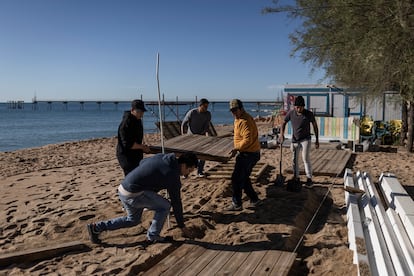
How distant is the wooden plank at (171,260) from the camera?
3826 millimetres

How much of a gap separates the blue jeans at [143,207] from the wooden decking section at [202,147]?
68.5 inches

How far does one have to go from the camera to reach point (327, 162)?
30.7 ft

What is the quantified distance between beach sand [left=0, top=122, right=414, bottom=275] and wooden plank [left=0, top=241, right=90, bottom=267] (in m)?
0.07

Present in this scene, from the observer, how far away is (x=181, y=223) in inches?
174

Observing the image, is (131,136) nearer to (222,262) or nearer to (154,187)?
(154,187)

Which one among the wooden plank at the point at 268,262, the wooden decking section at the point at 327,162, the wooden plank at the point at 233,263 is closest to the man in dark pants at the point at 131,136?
the wooden plank at the point at 233,263

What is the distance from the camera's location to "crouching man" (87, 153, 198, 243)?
416 cm

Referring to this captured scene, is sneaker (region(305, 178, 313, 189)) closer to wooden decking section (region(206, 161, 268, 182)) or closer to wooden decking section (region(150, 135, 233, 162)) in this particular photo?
wooden decking section (region(206, 161, 268, 182))

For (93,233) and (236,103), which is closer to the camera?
(93,233)

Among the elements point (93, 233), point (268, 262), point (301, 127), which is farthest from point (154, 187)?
point (301, 127)

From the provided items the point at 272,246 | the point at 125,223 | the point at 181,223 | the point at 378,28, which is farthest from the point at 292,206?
the point at 378,28

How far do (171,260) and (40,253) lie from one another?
1.54 m

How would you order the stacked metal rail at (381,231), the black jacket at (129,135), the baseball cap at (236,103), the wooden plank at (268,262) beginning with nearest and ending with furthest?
1. the stacked metal rail at (381,231)
2. the wooden plank at (268,262)
3. the black jacket at (129,135)
4. the baseball cap at (236,103)

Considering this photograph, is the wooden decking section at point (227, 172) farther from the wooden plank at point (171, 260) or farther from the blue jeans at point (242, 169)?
the wooden plank at point (171, 260)
